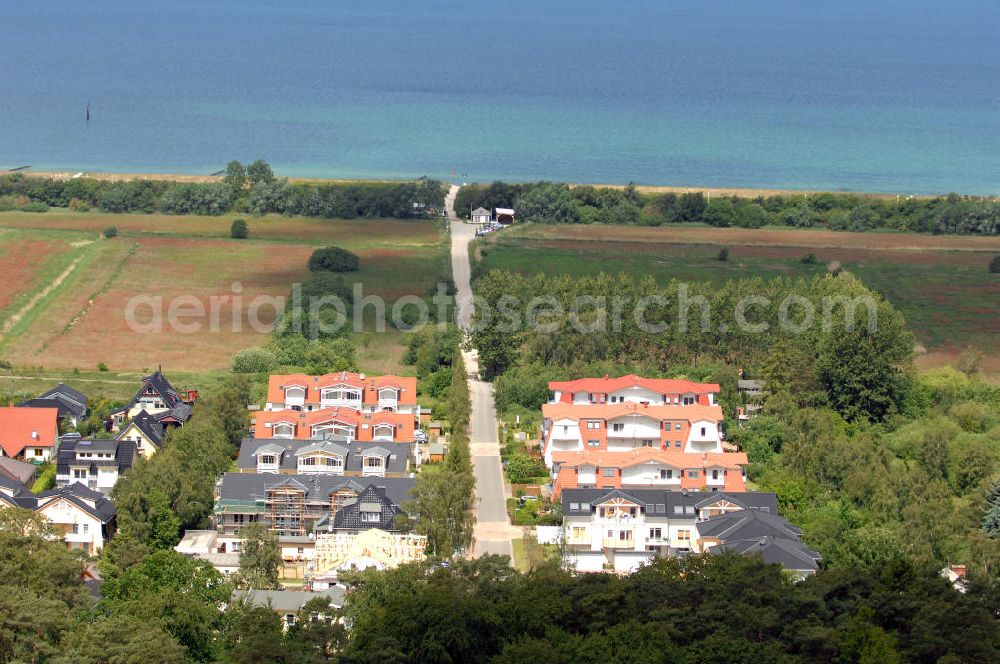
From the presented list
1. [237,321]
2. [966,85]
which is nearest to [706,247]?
[237,321]

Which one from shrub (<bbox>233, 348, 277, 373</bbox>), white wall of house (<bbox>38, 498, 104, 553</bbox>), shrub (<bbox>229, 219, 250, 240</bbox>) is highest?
shrub (<bbox>229, 219, 250, 240</bbox>)

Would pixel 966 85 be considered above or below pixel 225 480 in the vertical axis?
above

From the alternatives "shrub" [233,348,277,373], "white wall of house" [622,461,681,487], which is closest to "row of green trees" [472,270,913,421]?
"shrub" [233,348,277,373]

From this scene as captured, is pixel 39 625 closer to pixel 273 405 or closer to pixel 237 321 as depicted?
pixel 273 405

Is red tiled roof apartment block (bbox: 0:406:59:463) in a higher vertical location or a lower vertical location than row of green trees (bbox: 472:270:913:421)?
lower

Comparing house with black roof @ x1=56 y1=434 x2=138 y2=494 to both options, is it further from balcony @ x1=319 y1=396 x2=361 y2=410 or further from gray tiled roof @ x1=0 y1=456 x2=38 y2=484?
balcony @ x1=319 y1=396 x2=361 y2=410

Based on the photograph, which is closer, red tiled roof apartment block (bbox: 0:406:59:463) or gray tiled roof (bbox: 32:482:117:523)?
gray tiled roof (bbox: 32:482:117:523)

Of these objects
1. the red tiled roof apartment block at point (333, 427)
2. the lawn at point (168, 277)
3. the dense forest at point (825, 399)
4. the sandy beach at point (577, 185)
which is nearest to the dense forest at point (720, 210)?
the sandy beach at point (577, 185)
